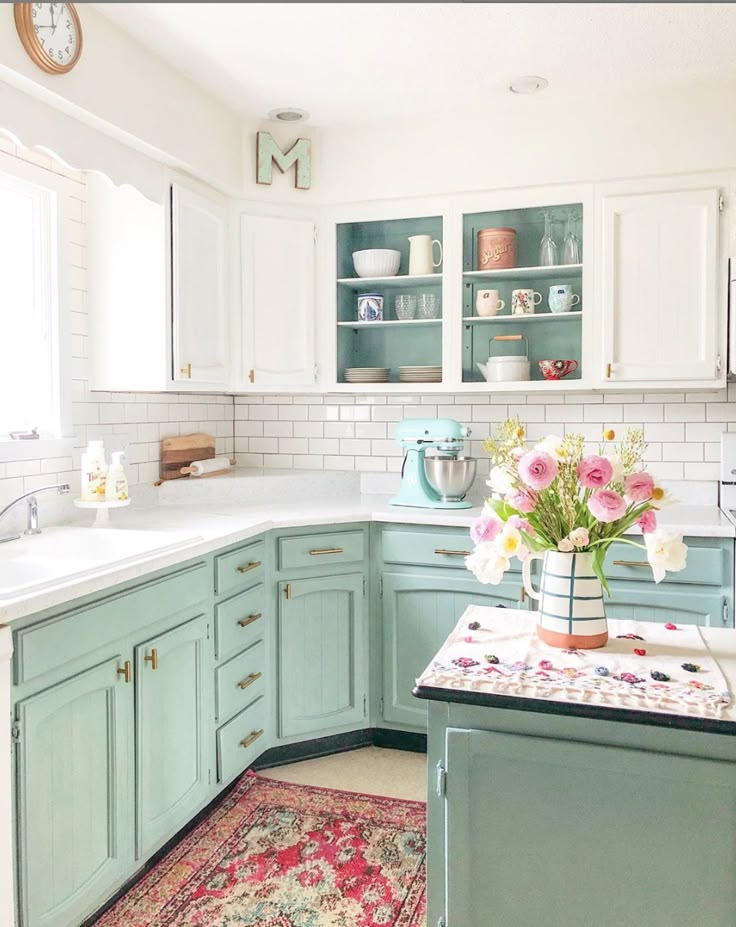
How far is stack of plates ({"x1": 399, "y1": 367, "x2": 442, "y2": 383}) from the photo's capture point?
334 centimetres

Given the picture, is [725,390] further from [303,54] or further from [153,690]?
[153,690]

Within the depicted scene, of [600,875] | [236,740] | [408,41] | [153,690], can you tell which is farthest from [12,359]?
[600,875]

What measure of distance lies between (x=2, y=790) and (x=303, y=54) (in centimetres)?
238

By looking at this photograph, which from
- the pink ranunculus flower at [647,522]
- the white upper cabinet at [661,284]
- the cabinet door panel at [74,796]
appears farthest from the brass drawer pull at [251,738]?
the white upper cabinet at [661,284]

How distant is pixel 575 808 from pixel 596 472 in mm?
609

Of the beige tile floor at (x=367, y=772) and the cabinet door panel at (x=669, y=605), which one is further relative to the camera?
the beige tile floor at (x=367, y=772)

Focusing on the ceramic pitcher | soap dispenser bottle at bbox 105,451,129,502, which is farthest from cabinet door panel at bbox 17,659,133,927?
the ceramic pitcher

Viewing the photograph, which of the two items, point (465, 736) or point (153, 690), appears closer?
point (465, 736)

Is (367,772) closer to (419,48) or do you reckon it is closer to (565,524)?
(565,524)

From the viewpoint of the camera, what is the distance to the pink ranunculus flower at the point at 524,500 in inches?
61.4

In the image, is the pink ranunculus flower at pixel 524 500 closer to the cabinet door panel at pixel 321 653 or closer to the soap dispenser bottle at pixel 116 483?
the cabinet door panel at pixel 321 653

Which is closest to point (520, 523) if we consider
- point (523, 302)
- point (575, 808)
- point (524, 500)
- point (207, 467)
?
point (524, 500)

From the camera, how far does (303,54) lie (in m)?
2.67

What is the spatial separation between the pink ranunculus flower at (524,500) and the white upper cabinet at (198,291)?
69.1 inches
